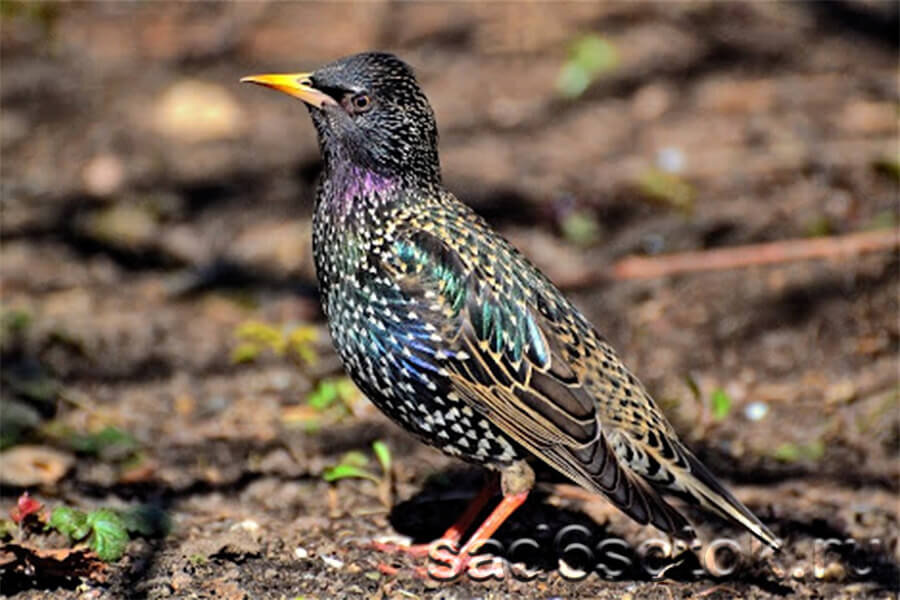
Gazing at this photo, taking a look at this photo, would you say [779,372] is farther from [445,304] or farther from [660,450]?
[445,304]

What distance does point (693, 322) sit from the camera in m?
6.56

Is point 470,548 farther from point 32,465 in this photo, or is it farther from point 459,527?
point 32,465

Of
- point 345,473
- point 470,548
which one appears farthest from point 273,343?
point 470,548

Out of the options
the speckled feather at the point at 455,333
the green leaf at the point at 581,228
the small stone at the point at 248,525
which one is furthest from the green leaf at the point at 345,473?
the green leaf at the point at 581,228

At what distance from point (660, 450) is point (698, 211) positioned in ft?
9.25

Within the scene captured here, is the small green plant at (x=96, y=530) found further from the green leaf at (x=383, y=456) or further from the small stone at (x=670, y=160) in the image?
the small stone at (x=670, y=160)

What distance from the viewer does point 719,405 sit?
5.81m

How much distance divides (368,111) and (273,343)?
1868 mm

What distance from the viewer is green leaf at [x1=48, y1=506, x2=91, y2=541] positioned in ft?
14.9

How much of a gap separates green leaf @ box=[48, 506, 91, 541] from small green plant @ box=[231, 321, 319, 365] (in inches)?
71.4

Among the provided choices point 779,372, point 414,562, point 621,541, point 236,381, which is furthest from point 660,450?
point 236,381

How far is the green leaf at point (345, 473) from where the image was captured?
5.27 meters

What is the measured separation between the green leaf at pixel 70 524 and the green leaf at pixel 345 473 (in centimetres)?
98

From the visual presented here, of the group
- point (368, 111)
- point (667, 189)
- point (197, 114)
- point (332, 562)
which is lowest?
point (332, 562)
